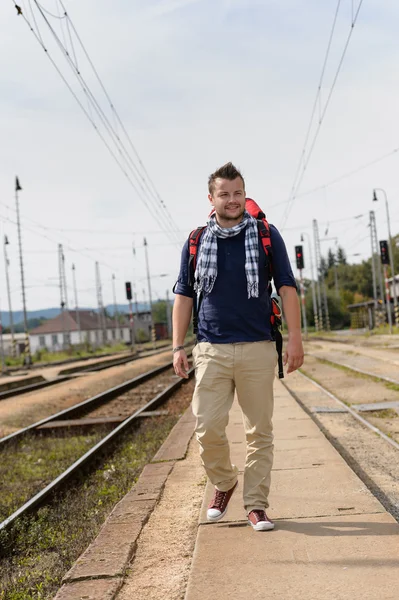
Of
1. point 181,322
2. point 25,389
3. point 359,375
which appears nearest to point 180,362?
point 181,322

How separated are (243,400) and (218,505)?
2.26 feet

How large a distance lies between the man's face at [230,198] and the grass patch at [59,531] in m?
2.22

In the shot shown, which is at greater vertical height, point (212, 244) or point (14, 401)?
point (212, 244)

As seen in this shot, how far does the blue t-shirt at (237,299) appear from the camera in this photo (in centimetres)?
427

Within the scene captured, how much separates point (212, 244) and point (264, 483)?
1.35m

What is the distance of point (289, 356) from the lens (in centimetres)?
437

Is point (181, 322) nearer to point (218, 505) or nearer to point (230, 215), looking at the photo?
point (230, 215)

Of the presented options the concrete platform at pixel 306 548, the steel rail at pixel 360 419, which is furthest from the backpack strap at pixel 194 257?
the steel rail at pixel 360 419

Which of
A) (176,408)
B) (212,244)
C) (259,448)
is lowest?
(176,408)

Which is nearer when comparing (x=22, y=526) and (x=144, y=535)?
(x=144, y=535)

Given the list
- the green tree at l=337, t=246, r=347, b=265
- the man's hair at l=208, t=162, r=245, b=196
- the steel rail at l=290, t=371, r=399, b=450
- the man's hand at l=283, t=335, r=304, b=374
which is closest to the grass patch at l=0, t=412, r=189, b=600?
the man's hand at l=283, t=335, r=304, b=374

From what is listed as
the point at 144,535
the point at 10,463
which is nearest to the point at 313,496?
the point at 144,535

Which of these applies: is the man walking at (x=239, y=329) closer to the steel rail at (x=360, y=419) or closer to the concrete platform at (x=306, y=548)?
the concrete platform at (x=306, y=548)

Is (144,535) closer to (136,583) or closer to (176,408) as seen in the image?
(136,583)
